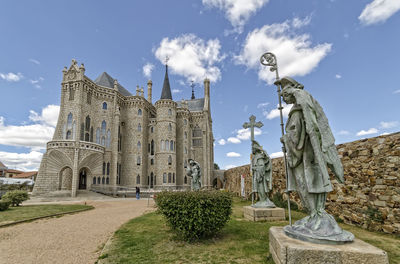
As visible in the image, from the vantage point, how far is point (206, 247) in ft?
15.5

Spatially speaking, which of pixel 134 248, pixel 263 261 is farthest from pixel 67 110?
pixel 263 261

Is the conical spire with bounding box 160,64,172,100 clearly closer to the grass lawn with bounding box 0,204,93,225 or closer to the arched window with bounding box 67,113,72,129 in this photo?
the arched window with bounding box 67,113,72,129

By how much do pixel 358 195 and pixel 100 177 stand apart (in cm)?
2734

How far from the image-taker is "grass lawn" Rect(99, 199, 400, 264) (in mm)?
4023

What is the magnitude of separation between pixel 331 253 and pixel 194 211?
9.66 feet

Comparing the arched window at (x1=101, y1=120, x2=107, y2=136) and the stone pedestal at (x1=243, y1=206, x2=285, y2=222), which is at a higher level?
the arched window at (x1=101, y1=120, x2=107, y2=136)

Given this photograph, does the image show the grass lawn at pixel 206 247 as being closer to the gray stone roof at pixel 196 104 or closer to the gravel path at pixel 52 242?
the gravel path at pixel 52 242

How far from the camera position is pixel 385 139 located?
19.3ft

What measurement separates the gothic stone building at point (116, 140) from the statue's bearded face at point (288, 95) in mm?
24922

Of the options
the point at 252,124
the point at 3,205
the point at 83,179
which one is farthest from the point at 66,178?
the point at 252,124

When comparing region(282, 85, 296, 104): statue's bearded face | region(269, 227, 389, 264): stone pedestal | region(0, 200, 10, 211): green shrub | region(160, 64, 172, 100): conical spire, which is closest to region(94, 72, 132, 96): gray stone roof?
region(160, 64, 172, 100): conical spire

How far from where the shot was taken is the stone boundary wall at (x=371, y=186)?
5488 mm

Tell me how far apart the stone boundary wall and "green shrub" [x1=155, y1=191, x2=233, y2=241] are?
4539 millimetres

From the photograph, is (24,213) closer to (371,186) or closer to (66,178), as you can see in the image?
(371,186)
